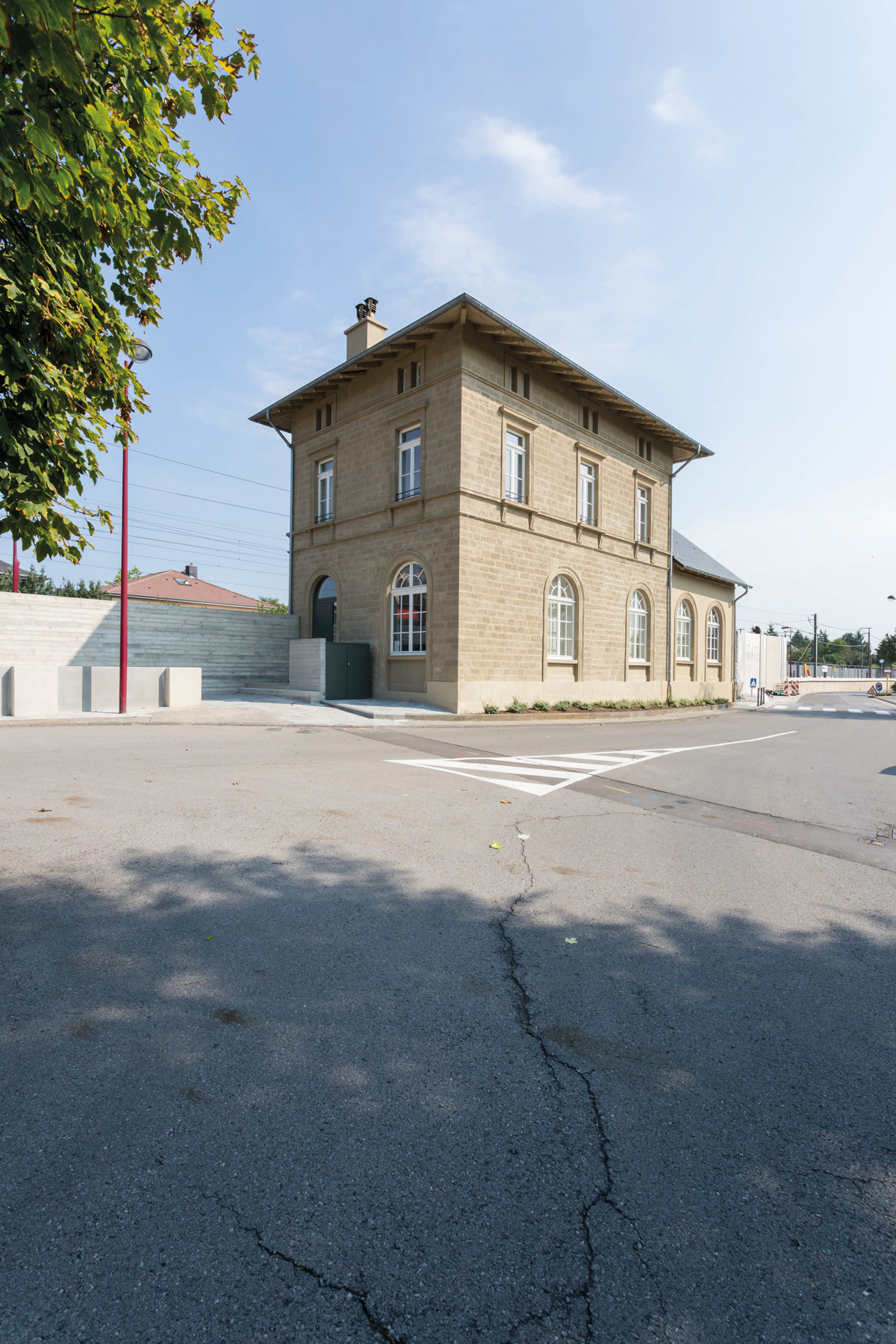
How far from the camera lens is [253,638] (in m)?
22.5

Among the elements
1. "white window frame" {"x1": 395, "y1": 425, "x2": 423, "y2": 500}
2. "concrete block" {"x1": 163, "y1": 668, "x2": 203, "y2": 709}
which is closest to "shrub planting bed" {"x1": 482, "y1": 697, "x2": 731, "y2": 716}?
"white window frame" {"x1": 395, "y1": 425, "x2": 423, "y2": 500}

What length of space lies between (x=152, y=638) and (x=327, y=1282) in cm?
2025

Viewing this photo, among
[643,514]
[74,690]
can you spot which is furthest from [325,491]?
[643,514]

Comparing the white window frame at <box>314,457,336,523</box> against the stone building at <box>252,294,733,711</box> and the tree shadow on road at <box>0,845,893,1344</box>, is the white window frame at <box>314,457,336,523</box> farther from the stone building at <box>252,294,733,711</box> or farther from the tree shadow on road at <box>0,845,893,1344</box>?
the tree shadow on road at <box>0,845,893,1344</box>

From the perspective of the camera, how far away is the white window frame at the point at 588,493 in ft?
72.8

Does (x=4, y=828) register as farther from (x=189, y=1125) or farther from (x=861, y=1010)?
(x=861, y=1010)

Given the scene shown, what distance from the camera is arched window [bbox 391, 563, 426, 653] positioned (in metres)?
19.0

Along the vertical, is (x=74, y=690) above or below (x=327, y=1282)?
above

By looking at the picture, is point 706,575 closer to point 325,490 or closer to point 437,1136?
point 325,490

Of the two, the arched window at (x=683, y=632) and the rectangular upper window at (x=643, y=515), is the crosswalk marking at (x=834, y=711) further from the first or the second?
the rectangular upper window at (x=643, y=515)

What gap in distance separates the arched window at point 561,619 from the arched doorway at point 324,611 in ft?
22.6

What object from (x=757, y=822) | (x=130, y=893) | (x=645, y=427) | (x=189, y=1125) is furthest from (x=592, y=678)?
(x=189, y=1125)

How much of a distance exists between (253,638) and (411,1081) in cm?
2122

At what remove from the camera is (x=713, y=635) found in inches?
1291
